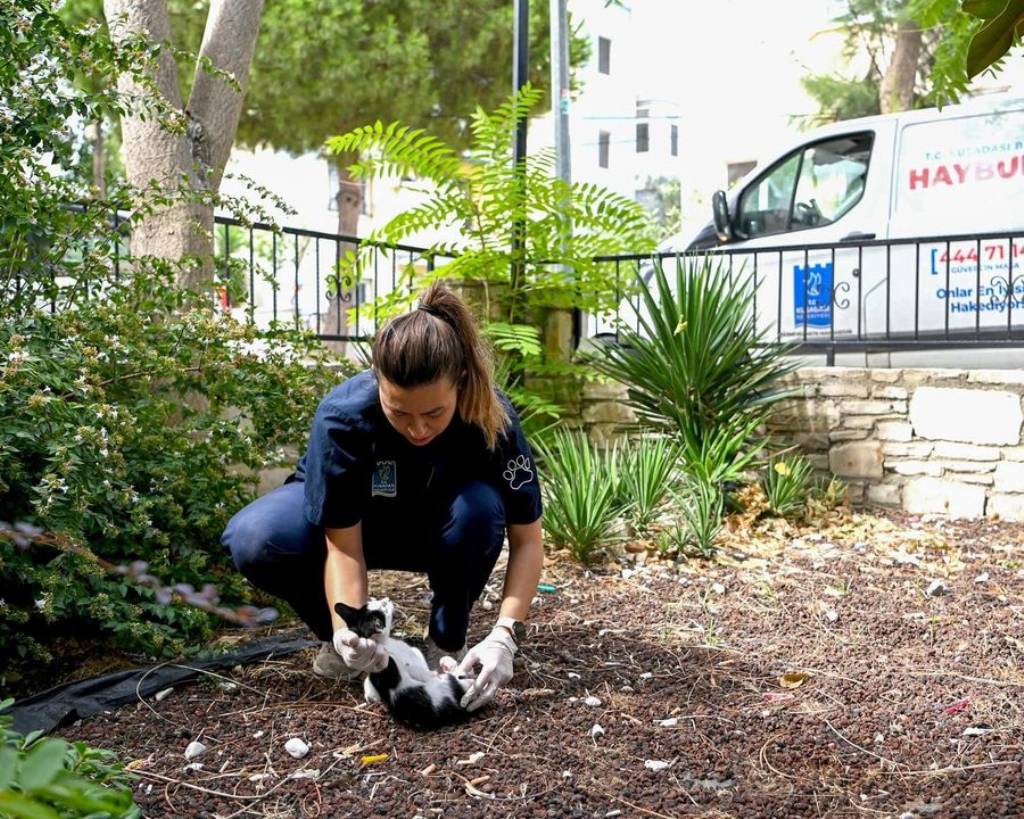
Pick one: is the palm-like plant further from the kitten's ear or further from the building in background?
the building in background

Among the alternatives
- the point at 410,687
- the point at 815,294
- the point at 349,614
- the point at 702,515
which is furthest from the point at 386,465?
the point at 815,294

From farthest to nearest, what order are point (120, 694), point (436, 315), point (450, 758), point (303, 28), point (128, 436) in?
point (303, 28)
point (128, 436)
point (120, 694)
point (436, 315)
point (450, 758)

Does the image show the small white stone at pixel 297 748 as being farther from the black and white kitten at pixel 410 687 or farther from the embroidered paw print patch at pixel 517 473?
the embroidered paw print patch at pixel 517 473


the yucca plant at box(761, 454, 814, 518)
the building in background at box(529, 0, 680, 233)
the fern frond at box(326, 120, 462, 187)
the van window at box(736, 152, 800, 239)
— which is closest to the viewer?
the yucca plant at box(761, 454, 814, 518)

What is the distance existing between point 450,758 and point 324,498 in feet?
2.18

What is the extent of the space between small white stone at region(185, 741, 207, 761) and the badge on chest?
0.71m

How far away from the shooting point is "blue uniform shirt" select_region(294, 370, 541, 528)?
8.71 feet

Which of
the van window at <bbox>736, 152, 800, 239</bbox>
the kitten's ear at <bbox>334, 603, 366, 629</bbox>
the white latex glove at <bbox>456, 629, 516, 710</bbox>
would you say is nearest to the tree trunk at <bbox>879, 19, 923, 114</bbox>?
the van window at <bbox>736, 152, 800, 239</bbox>

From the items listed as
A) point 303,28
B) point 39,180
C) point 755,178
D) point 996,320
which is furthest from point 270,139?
point 39,180

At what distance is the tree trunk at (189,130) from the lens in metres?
4.75

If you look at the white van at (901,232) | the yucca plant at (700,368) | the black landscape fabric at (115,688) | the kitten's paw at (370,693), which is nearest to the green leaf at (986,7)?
the kitten's paw at (370,693)

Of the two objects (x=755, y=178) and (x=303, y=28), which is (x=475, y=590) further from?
(x=303, y=28)

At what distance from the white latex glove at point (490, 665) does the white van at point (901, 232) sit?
386cm

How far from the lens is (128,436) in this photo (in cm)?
318
